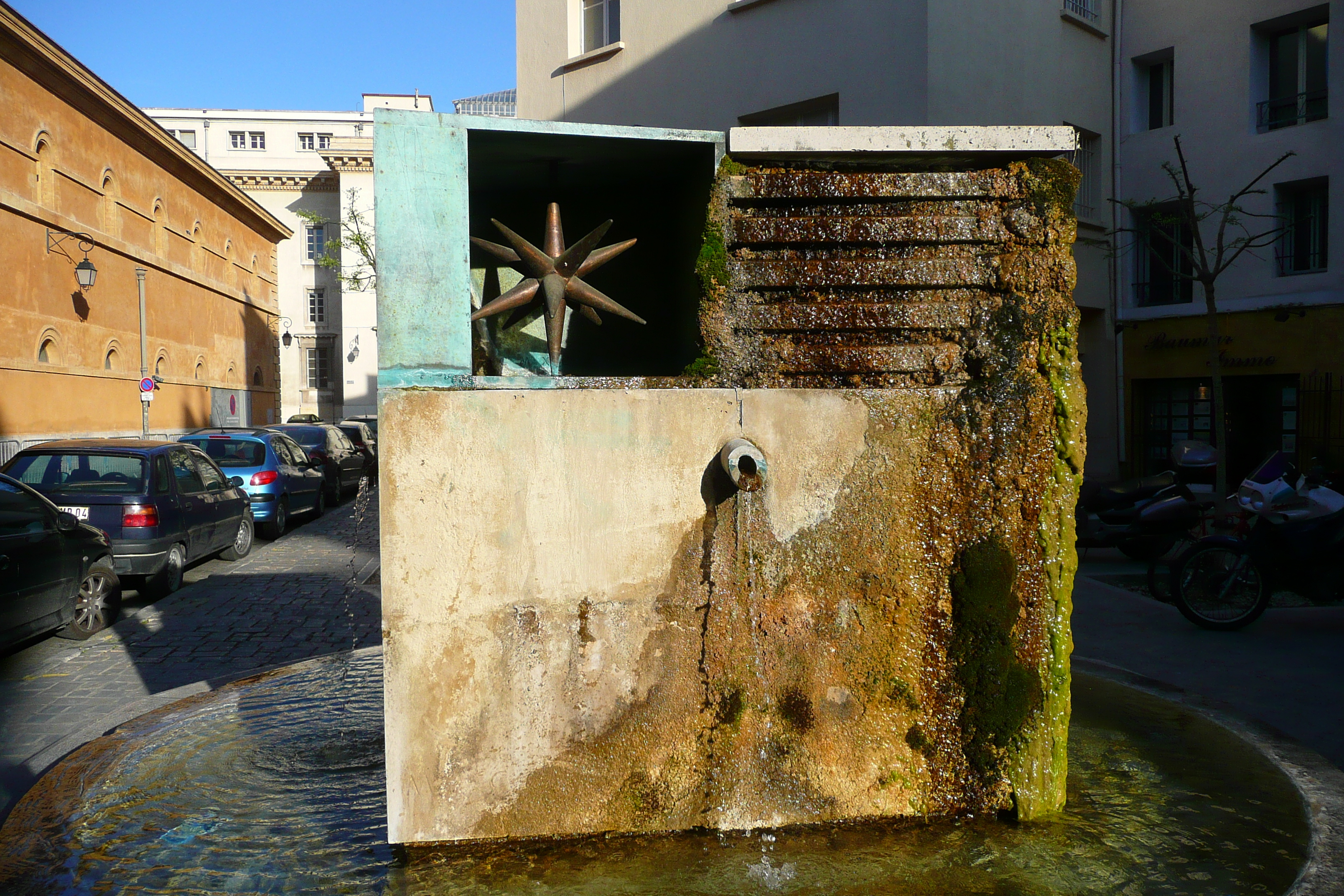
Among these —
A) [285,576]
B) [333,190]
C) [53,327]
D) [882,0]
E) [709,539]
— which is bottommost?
[285,576]

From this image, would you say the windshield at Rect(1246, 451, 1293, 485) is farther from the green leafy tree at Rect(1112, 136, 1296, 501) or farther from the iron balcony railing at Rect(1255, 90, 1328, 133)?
A: the iron balcony railing at Rect(1255, 90, 1328, 133)

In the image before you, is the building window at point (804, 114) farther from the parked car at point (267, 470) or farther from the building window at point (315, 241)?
the building window at point (315, 241)

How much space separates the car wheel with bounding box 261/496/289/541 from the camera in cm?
1489

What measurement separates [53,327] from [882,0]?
20278 millimetres

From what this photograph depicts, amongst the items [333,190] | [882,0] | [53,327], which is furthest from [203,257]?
[882,0]

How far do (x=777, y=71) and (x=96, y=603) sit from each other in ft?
40.6

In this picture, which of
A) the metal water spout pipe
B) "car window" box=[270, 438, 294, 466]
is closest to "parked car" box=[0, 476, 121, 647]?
the metal water spout pipe

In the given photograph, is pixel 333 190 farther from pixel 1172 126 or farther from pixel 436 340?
pixel 436 340

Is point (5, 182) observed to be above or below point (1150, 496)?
above

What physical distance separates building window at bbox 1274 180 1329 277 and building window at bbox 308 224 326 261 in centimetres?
4641

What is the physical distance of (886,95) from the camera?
→ 1445 centimetres

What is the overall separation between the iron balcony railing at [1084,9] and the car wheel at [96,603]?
17.7m

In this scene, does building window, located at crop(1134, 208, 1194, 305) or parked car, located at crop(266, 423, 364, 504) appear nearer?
building window, located at crop(1134, 208, 1194, 305)

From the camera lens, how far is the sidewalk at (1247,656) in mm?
5949
